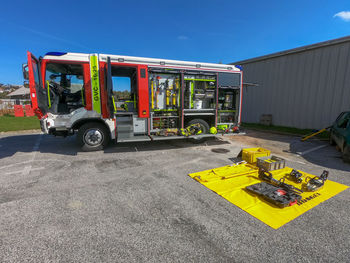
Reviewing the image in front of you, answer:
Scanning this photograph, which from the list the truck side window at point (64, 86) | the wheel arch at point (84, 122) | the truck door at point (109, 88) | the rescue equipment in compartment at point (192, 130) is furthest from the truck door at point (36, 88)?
the rescue equipment in compartment at point (192, 130)

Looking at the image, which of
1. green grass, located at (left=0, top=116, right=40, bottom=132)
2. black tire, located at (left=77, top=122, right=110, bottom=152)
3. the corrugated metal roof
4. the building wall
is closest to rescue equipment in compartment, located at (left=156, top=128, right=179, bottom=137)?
black tire, located at (left=77, top=122, right=110, bottom=152)

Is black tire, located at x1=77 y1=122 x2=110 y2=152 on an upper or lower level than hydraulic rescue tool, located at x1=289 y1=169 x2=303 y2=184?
upper

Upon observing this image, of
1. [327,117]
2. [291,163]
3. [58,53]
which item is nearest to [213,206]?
[291,163]

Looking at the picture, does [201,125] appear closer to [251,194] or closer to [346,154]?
[251,194]

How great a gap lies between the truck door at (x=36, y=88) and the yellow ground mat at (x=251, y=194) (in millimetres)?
4791

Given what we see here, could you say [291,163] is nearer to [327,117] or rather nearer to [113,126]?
[113,126]

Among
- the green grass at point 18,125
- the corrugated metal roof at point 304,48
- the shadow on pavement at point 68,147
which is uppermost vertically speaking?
the corrugated metal roof at point 304,48

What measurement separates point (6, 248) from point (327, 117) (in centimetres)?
1245

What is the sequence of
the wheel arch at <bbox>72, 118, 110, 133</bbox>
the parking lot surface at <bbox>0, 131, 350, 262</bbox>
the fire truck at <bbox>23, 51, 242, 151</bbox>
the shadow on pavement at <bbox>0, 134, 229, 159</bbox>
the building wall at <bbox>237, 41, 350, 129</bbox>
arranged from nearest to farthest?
1. the parking lot surface at <bbox>0, 131, 350, 262</bbox>
2. the fire truck at <bbox>23, 51, 242, 151</bbox>
3. the wheel arch at <bbox>72, 118, 110, 133</bbox>
4. the shadow on pavement at <bbox>0, 134, 229, 159</bbox>
5. the building wall at <bbox>237, 41, 350, 129</bbox>

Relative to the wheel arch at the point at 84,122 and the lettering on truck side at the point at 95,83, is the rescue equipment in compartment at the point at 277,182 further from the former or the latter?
the lettering on truck side at the point at 95,83

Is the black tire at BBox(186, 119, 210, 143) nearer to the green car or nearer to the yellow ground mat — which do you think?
the yellow ground mat

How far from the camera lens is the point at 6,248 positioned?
1988 mm

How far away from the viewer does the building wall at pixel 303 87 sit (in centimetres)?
876

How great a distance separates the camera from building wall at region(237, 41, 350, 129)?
8.76m
